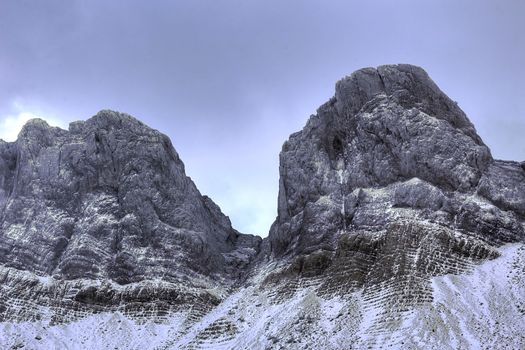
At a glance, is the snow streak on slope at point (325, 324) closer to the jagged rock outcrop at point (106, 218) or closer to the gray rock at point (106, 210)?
the jagged rock outcrop at point (106, 218)

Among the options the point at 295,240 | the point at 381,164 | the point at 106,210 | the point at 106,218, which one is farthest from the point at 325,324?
the point at 106,210

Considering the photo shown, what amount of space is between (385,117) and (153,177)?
34.3m

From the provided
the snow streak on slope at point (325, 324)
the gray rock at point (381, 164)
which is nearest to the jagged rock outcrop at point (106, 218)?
the snow streak on slope at point (325, 324)

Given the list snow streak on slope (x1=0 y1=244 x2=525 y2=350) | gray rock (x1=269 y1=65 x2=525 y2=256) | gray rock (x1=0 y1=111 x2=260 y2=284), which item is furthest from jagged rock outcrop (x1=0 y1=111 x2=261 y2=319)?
gray rock (x1=269 y1=65 x2=525 y2=256)

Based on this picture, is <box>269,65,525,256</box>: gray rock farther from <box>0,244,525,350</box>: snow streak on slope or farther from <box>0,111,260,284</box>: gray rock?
<box>0,111,260,284</box>: gray rock

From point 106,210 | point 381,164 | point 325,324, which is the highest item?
point 381,164

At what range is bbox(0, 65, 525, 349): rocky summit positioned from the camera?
208 feet

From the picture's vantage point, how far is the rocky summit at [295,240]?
63438 millimetres

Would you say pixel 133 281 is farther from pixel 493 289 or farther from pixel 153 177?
pixel 493 289

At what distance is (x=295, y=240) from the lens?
86625 millimetres

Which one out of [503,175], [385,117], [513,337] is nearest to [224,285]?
[385,117]

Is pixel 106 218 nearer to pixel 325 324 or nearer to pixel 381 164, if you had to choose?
pixel 381 164

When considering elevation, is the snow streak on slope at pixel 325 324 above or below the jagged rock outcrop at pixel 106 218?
below

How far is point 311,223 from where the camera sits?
8500cm
